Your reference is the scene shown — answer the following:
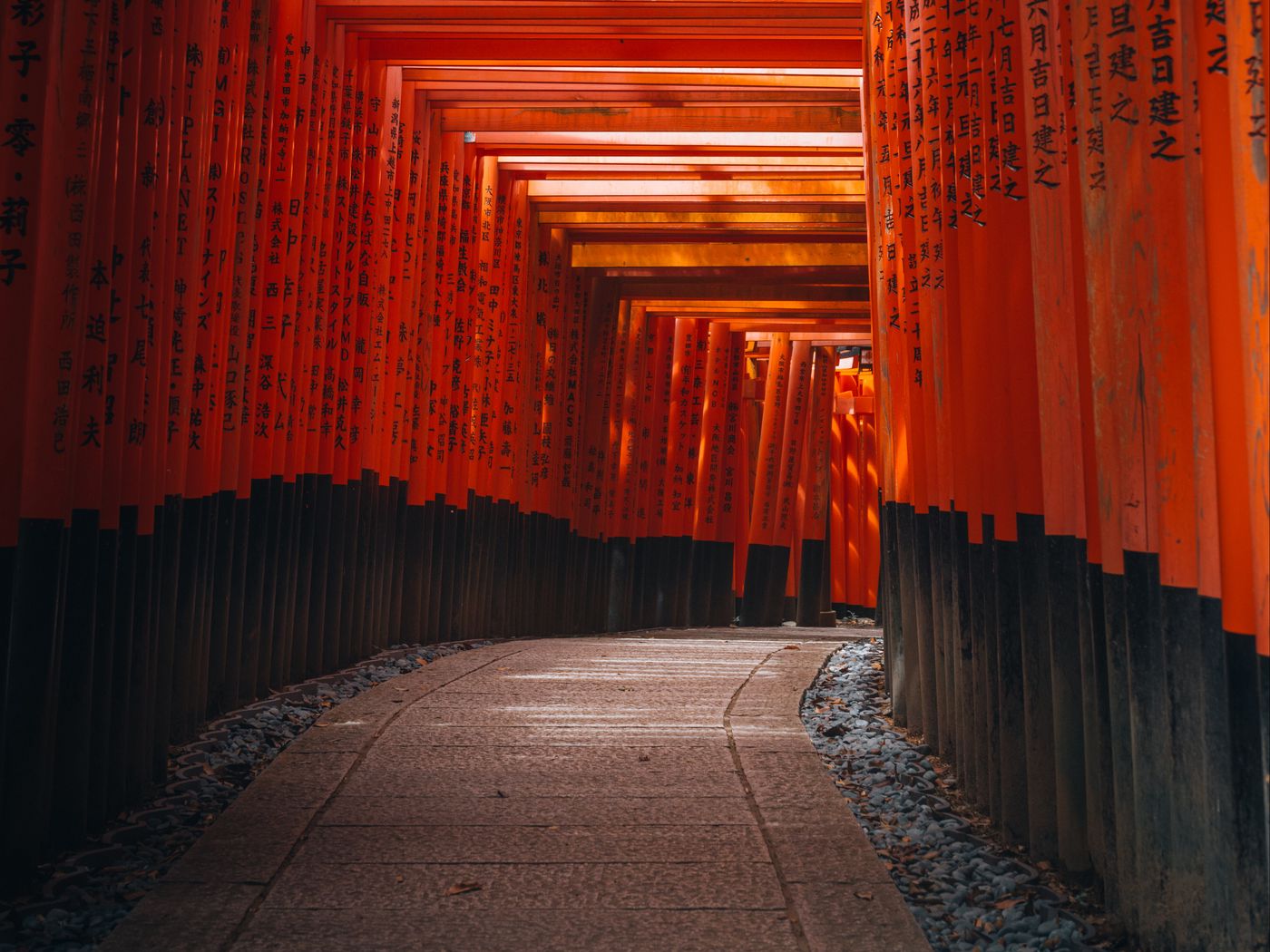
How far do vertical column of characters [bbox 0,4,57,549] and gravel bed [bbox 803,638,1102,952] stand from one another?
2.42 meters

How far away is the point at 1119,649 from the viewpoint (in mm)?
2701

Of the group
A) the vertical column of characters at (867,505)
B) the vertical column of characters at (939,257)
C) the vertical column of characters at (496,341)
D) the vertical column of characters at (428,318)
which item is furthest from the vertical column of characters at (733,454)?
the vertical column of characters at (939,257)

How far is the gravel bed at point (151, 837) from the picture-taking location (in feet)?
9.11

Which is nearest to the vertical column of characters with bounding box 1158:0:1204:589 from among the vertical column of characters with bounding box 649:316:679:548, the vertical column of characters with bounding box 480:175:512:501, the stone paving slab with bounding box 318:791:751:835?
the stone paving slab with bounding box 318:791:751:835

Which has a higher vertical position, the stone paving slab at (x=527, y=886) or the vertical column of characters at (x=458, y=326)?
the vertical column of characters at (x=458, y=326)

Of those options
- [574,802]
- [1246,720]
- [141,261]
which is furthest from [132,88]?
[1246,720]

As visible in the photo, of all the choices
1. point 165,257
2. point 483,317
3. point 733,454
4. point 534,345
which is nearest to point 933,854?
point 165,257

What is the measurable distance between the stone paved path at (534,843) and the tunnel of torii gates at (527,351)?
522 mm

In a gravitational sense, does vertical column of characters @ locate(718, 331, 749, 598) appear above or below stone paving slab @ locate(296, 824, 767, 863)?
above

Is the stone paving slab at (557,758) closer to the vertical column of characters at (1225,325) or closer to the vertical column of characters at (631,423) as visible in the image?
the vertical column of characters at (1225,325)

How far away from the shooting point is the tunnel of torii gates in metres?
2.38

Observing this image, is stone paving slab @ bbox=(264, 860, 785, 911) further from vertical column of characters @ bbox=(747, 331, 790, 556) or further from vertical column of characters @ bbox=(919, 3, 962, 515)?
vertical column of characters @ bbox=(747, 331, 790, 556)

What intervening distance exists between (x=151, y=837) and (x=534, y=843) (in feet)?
3.54

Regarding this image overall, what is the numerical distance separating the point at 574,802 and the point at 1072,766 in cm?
142
